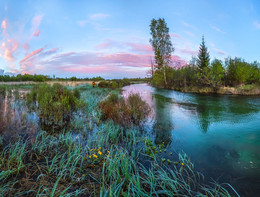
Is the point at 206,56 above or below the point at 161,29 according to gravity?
below

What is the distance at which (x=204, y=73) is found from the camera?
78.0 ft

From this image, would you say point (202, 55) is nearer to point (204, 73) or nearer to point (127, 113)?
point (204, 73)

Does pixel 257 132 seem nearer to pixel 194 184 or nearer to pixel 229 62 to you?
pixel 194 184

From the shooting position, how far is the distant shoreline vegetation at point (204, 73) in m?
21.7

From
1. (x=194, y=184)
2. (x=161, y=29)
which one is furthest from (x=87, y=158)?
(x=161, y=29)

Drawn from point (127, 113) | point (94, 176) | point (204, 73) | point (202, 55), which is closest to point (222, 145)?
point (127, 113)

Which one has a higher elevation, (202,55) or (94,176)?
(202,55)

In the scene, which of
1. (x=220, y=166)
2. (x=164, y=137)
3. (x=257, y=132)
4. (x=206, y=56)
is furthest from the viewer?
(x=206, y=56)

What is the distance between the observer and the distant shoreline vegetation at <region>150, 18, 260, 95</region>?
71.2 ft

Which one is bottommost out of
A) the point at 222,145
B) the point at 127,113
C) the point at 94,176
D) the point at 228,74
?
the point at 222,145

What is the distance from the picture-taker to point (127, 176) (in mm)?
2500

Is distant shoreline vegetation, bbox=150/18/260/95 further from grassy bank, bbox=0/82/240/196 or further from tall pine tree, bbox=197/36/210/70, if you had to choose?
grassy bank, bbox=0/82/240/196

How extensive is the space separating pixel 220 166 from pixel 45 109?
22.6 feet

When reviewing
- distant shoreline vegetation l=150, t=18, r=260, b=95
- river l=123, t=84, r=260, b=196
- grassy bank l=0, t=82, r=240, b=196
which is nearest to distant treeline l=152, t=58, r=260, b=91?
distant shoreline vegetation l=150, t=18, r=260, b=95
